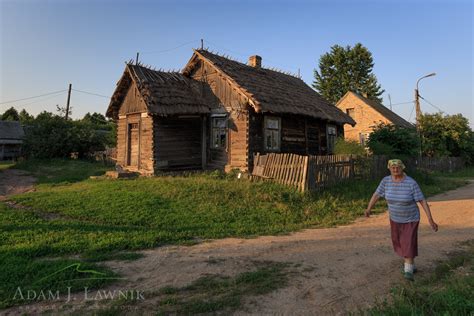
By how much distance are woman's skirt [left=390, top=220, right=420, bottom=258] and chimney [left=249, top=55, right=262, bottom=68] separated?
17151 mm

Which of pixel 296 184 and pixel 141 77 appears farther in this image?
pixel 141 77

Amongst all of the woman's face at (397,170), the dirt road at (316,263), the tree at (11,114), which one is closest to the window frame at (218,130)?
the dirt road at (316,263)

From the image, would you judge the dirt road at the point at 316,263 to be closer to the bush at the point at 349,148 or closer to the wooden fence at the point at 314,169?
the wooden fence at the point at 314,169

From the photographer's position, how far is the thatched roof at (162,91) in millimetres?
14508

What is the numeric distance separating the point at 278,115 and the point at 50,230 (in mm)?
11016

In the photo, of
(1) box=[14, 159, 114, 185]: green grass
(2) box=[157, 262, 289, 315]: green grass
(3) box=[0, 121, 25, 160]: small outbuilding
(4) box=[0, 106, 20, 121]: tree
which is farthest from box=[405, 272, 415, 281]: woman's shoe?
(4) box=[0, 106, 20, 121]: tree

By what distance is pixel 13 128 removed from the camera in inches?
1561

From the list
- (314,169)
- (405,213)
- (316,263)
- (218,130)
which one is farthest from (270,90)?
(405,213)

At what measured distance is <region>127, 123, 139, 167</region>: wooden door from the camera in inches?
655

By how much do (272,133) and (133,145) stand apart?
688cm

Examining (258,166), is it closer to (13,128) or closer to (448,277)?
(448,277)

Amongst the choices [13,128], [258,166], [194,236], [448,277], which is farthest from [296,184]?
[13,128]

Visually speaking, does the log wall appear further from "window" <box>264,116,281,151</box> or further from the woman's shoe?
the woman's shoe

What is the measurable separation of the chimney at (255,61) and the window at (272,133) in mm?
6516
